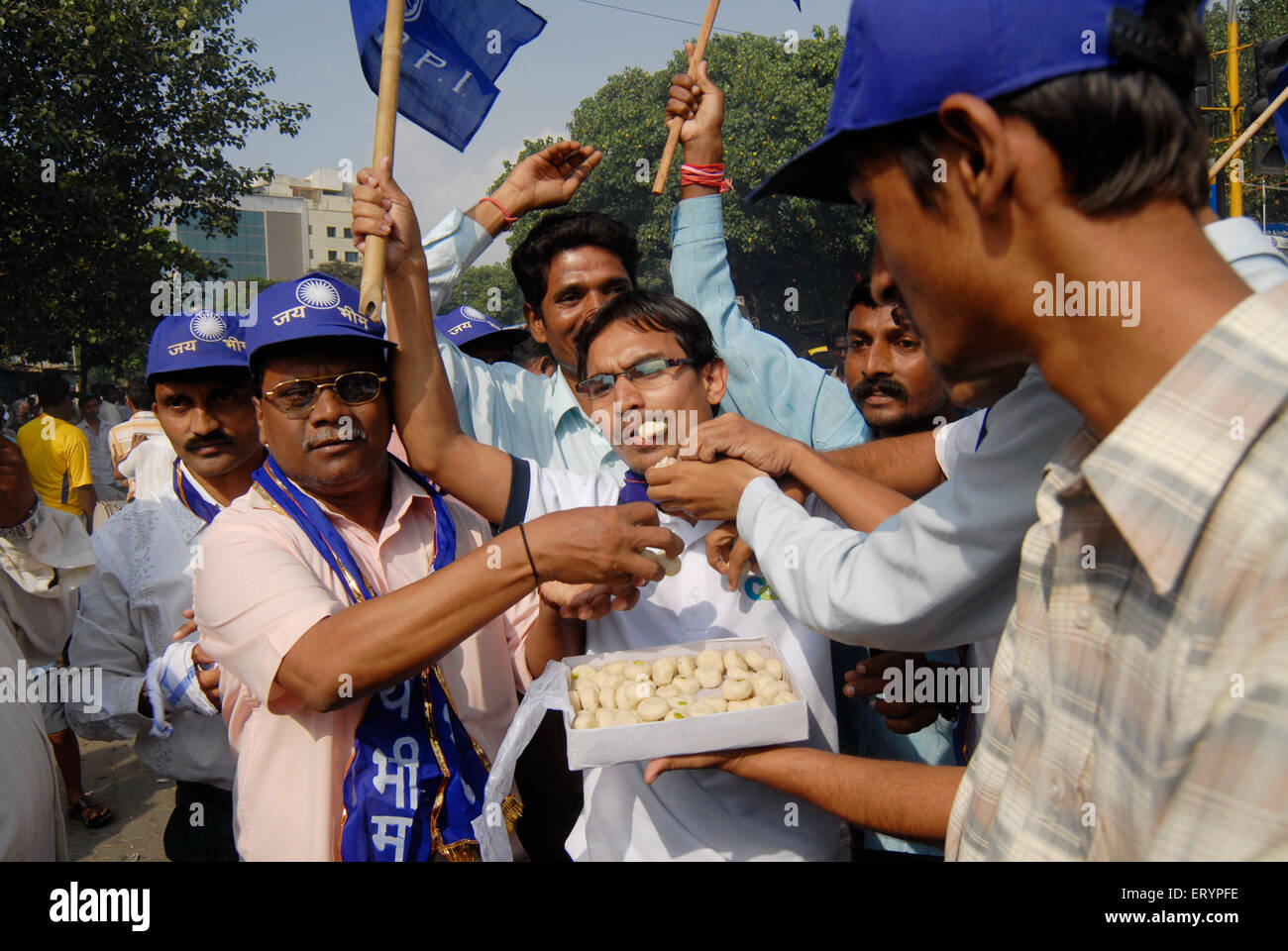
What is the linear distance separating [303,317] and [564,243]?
5.87ft

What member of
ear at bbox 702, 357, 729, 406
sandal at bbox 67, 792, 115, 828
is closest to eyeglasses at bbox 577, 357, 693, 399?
ear at bbox 702, 357, 729, 406

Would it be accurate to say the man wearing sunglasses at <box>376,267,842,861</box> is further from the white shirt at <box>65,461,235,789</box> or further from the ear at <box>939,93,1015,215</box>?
the white shirt at <box>65,461,235,789</box>

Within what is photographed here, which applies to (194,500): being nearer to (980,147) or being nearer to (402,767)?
(402,767)

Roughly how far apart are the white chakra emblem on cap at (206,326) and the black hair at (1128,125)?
2.76 meters

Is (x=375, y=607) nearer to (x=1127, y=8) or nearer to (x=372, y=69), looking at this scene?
(x=1127, y=8)

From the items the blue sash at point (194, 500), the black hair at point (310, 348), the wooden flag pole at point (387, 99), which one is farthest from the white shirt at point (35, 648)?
the wooden flag pole at point (387, 99)

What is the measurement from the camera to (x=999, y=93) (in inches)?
37.7

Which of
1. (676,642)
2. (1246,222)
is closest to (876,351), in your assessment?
(676,642)

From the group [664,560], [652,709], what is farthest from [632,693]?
[664,560]

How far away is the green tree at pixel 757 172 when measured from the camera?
2723 cm

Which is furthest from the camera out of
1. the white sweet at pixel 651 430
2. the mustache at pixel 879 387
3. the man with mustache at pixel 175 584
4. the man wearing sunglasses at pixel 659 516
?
the mustache at pixel 879 387

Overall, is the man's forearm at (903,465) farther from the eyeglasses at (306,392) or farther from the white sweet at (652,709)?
the eyeglasses at (306,392)

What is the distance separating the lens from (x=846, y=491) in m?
1.99
